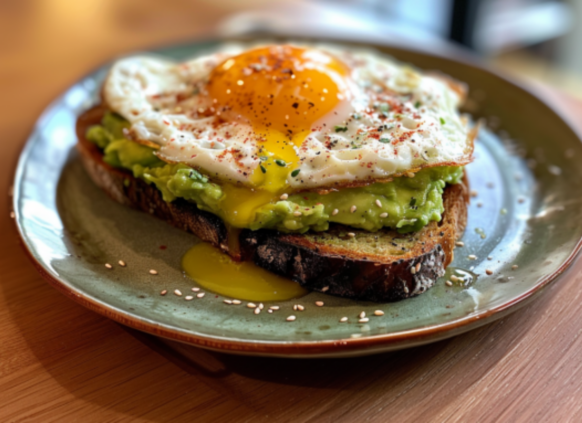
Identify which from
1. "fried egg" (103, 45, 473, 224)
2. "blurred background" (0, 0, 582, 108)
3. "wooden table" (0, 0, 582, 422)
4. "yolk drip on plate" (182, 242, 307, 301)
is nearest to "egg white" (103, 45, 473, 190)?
"fried egg" (103, 45, 473, 224)

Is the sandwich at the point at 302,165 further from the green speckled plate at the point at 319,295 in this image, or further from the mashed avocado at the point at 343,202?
the green speckled plate at the point at 319,295

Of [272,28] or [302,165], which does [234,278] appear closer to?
[302,165]

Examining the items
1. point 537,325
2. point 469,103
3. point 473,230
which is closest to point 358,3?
point 469,103

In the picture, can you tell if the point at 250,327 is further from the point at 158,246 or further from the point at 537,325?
the point at 537,325

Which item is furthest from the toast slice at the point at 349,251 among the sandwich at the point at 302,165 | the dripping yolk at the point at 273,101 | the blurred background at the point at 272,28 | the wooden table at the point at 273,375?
the blurred background at the point at 272,28

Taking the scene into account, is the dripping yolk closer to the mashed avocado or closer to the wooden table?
the mashed avocado

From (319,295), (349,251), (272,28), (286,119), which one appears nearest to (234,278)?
(319,295)

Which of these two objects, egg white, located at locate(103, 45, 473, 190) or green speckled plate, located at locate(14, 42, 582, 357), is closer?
green speckled plate, located at locate(14, 42, 582, 357)

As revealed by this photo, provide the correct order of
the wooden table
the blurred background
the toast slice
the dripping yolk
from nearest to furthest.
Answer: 1. the wooden table
2. the toast slice
3. the dripping yolk
4. the blurred background
